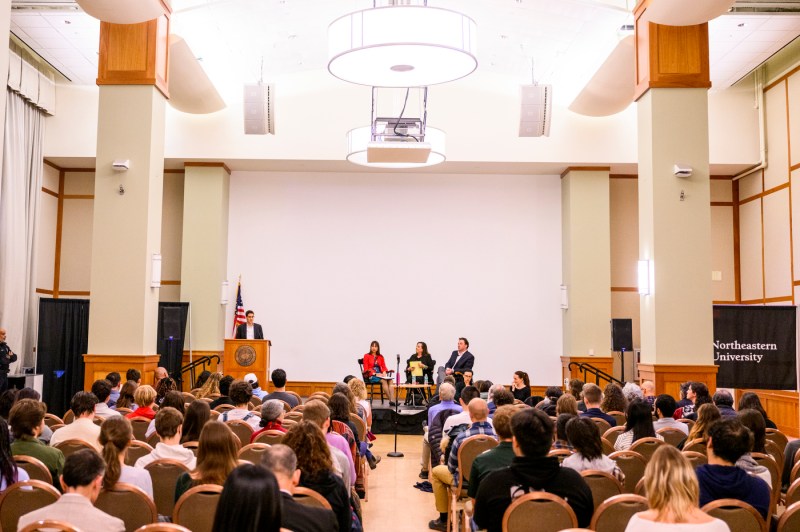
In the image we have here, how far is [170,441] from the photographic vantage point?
4.59 m

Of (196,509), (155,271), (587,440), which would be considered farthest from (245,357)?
(196,509)

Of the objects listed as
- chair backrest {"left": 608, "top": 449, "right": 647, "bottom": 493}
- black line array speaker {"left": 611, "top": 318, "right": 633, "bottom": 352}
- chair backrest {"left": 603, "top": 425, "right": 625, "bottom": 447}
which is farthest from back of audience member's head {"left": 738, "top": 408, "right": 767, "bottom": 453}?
black line array speaker {"left": 611, "top": 318, "right": 633, "bottom": 352}

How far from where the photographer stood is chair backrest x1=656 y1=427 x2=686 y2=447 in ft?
19.9

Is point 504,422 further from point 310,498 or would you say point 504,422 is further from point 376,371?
point 376,371

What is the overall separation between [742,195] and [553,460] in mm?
12978

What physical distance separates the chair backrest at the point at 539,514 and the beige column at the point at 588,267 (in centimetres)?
1108

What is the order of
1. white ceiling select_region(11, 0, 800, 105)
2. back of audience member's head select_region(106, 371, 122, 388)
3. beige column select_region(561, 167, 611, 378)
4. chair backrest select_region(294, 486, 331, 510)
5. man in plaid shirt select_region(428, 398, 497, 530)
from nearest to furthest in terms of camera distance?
1. chair backrest select_region(294, 486, 331, 510)
2. man in plaid shirt select_region(428, 398, 497, 530)
3. back of audience member's head select_region(106, 371, 122, 388)
4. white ceiling select_region(11, 0, 800, 105)
5. beige column select_region(561, 167, 611, 378)

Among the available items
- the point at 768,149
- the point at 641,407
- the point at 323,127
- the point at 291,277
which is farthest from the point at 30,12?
the point at 768,149

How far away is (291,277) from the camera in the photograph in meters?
15.2

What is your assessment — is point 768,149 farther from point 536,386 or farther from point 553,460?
point 553,460

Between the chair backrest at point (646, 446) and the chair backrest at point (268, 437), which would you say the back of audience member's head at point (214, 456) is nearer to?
the chair backrest at point (268, 437)

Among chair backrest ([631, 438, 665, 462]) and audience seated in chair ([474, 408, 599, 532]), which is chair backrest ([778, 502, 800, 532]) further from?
chair backrest ([631, 438, 665, 462])

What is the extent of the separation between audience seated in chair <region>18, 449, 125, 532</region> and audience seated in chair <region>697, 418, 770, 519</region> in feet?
9.04

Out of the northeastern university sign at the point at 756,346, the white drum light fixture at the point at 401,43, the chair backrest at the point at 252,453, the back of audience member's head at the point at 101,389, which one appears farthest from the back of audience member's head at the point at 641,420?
the northeastern university sign at the point at 756,346
